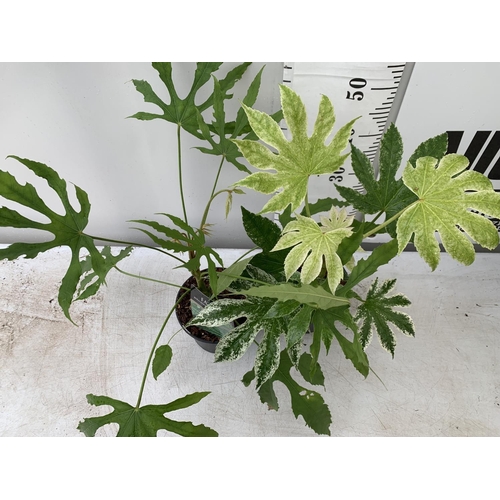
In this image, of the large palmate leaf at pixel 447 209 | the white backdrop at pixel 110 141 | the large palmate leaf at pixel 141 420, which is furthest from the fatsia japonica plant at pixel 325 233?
the white backdrop at pixel 110 141

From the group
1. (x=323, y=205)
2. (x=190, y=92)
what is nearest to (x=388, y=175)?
(x=323, y=205)

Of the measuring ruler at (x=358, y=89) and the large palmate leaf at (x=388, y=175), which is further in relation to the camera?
the measuring ruler at (x=358, y=89)

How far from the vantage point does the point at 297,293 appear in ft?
1.82

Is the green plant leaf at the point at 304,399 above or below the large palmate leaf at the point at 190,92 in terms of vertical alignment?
below

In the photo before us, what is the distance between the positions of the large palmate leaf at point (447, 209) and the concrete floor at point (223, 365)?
19.3 inches

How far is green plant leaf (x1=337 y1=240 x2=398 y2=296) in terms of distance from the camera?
1.95ft

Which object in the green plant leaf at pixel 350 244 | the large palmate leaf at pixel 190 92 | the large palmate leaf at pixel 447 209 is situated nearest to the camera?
the large palmate leaf at pixel 447 209

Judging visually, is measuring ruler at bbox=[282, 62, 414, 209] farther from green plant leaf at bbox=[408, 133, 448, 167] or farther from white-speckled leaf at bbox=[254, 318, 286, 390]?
white-speckled leaf at bbox=[254, 318, 286, 390]

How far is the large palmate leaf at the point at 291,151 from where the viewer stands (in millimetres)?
517

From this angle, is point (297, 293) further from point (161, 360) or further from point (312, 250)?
point (161, 360)

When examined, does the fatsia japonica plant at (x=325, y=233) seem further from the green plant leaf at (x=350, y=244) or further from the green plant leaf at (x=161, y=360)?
the green plant leaf at (x=161, y=360)

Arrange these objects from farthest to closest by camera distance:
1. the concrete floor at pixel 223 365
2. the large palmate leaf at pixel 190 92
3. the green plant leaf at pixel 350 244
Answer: the concrete floor at pixel 223 365 → the large palmate leaf at pixel 190 92 → the green plant leaf at pixel 350 244
